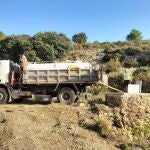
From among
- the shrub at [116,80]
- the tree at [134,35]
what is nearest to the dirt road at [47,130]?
the shrub at [116,80]

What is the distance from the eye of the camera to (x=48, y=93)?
24.4m

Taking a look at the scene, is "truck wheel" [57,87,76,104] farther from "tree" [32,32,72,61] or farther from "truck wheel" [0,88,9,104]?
"tree" [32,32,72,61]

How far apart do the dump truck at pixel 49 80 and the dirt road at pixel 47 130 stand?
8.75 ft

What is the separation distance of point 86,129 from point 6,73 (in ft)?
23.7

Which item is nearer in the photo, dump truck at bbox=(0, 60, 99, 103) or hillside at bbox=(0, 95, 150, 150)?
hillside at bbox=(0, 95, 150, 150)

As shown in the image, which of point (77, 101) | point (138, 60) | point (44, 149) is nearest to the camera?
point (44, 149)

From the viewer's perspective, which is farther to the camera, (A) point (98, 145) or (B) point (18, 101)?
(B) point (18, 101)

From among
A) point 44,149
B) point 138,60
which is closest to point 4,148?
point 44,149

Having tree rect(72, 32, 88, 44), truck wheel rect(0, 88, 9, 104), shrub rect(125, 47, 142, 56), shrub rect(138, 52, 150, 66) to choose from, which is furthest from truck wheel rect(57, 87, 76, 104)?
tree rect(72, 32, 88, 44)

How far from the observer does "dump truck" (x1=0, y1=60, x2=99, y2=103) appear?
23.6 m

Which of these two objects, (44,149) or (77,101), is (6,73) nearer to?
(77,101)

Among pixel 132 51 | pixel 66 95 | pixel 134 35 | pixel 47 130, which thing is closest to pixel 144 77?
pixel 66 95

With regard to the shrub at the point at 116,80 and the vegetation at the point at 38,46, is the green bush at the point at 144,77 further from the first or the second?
the vegetation at the point at 38,46

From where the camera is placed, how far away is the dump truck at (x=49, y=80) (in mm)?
23609
